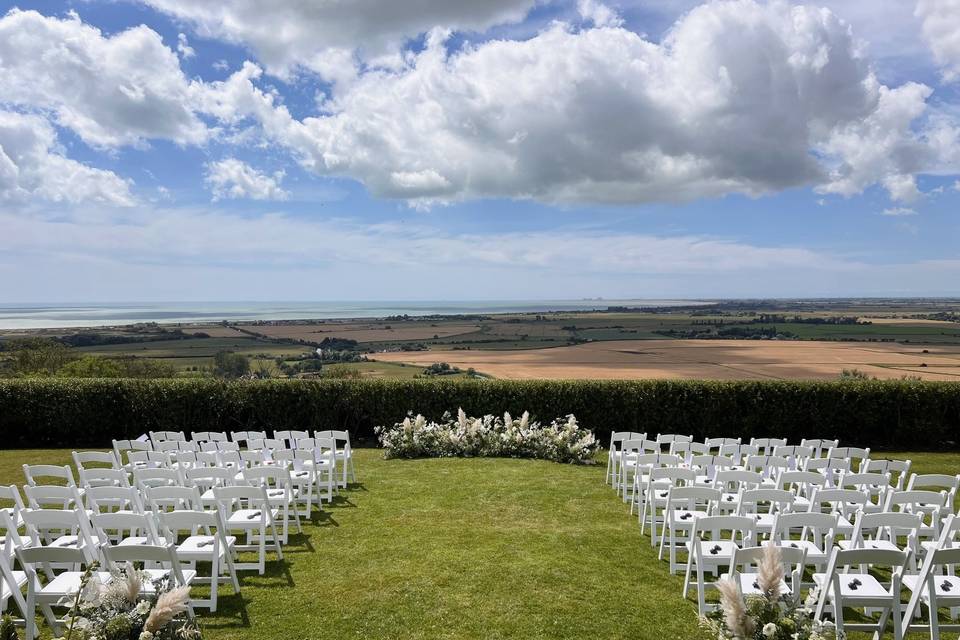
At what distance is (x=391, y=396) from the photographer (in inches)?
689

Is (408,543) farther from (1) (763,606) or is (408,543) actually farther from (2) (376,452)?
(2) (376,452)

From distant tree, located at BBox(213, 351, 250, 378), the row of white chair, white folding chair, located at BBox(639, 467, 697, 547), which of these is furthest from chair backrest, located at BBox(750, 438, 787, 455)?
distant tree, located at BBox(213, 351, 250, 378)

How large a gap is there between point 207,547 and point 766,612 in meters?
5.28

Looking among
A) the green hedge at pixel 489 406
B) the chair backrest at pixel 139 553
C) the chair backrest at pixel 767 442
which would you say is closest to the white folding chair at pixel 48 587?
the chair backrest at pixel 139 553

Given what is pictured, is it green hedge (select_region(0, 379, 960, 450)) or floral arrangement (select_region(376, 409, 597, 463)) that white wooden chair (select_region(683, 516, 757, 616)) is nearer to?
floral arrangement (select_region(376, 409, 597, 463))

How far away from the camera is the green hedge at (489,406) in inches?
664

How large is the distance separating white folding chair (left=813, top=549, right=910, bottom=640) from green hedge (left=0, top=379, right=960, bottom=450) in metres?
11.9

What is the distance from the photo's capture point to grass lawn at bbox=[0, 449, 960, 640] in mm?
5570

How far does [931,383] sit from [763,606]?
17295mm

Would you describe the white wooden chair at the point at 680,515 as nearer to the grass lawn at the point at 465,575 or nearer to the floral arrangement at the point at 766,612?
the grass lawn at the point at 465,575

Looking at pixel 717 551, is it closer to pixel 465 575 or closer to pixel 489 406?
pixel 465 575

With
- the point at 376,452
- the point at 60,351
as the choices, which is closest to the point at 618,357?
the point at 376,452

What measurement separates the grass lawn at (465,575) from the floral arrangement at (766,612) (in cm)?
200

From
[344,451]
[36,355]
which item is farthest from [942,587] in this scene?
[36,355]
